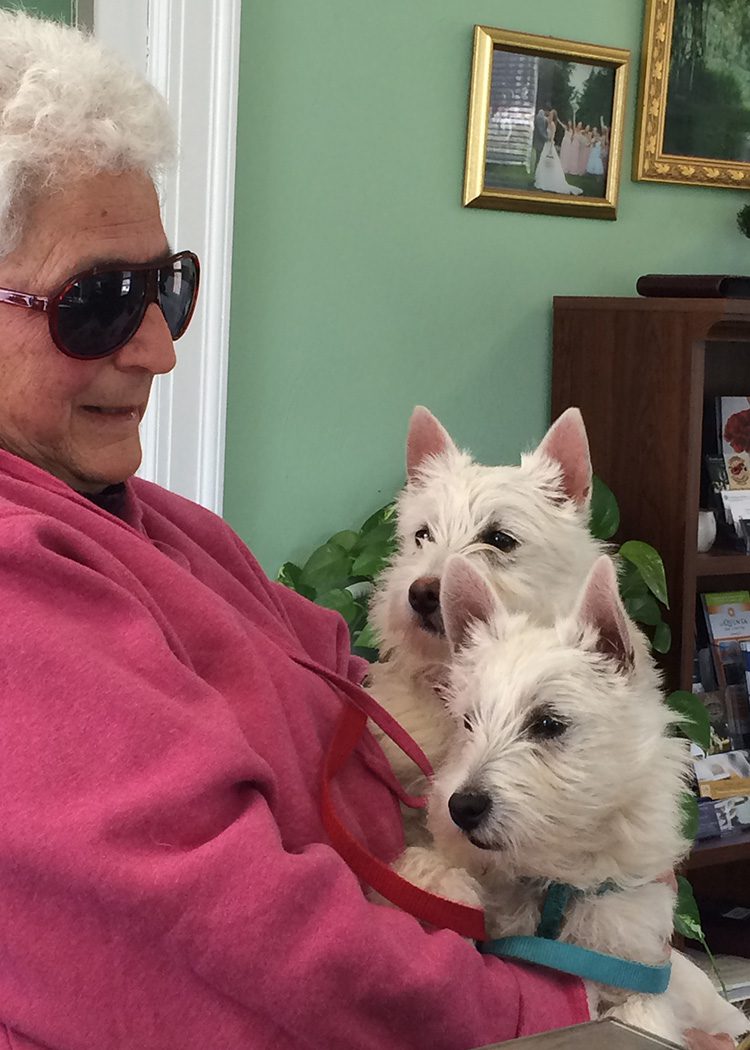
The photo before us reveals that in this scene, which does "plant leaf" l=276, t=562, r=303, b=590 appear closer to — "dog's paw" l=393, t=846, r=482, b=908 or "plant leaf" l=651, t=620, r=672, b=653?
"plant leaf" l=651, t=620, r=672, b=653

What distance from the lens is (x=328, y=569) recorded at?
7.79 ft

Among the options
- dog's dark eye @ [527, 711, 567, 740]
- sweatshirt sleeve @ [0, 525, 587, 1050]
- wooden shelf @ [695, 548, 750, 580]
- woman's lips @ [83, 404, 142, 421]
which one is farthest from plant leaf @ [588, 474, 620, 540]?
sweatshirt sleeve @ [0, 525, 587, 1050]

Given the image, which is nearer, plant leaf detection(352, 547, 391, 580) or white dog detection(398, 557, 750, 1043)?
white dog detection(398, 557, 750, 1043)

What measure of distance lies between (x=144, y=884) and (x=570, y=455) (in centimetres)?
101

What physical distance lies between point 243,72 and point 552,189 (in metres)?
0.77

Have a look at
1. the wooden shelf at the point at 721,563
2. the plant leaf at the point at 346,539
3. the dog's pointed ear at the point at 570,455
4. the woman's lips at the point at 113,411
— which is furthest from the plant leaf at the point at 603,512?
the woman's lips at the point at 113,411

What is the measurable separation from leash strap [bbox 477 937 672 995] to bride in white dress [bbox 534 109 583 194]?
195 cm

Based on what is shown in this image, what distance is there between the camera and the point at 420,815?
1.26 metres

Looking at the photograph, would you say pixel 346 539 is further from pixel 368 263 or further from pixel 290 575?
pixel 368 263

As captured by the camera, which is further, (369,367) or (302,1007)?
(369,367)

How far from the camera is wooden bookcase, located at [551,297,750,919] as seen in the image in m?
2.30

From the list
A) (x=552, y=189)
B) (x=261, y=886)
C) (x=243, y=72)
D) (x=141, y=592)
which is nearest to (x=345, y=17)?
(x=243, y=72)

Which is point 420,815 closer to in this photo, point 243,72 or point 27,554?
point 27,554

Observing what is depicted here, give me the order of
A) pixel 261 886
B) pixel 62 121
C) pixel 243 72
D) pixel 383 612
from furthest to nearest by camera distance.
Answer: pixel 243 72, pixel 383 612, pixel 62 121, pixel 261 886
